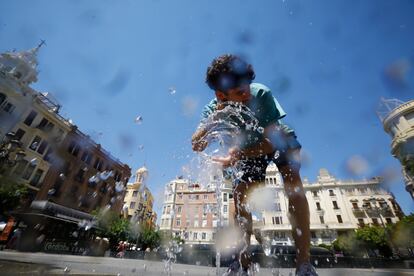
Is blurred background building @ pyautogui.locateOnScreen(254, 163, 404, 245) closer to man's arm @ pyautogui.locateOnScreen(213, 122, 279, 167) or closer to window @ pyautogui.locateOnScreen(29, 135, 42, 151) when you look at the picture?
window @ pyautogui.locateOnScreen(29, 135, 42, 151)

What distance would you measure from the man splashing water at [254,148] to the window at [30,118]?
2711cm

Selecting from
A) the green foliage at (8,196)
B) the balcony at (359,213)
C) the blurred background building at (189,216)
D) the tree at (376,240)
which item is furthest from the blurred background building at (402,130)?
the green foliage at (8,196)

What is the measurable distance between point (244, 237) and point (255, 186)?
0.61 m

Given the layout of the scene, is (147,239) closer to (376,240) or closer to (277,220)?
(277,220)

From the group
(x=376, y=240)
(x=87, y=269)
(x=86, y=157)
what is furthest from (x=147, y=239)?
(x=376, y=240)

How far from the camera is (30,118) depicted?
22.2m

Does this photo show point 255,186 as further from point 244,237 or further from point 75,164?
point 75,164

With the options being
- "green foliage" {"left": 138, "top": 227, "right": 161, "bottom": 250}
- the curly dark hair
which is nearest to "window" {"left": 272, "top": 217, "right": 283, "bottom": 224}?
"green foliage" {"left": 138, "top": 227, "right": 161, "bottom": 250}

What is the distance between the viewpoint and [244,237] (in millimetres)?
2137

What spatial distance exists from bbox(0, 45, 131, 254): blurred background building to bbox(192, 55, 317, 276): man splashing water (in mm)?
18677

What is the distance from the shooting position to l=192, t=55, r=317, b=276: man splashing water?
1.73 meters

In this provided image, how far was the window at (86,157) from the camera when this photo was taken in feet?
89.6

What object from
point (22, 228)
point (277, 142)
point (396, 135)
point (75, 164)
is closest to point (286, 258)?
point (277, 142)

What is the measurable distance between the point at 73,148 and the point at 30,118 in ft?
18.8
